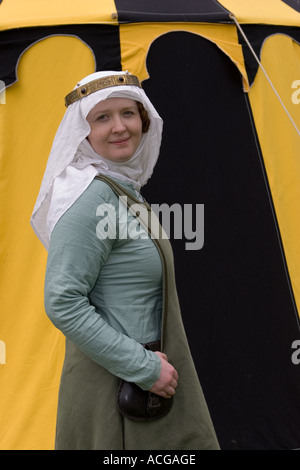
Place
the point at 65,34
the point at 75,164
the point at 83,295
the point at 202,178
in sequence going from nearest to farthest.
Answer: the point at 83,295, the point at 75,164, the point at 65,34, the point at 202,178

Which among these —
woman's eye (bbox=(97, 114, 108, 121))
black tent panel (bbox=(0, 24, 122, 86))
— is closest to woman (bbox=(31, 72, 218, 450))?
woman's eye (bbox=(97, 114, 108, 121))

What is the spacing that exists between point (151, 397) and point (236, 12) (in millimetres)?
1789

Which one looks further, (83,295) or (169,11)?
(169,11)

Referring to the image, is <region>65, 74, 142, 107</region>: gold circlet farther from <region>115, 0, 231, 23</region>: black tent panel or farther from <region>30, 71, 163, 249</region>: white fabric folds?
<region>115, 0, 231, 23</region>: black tent panel

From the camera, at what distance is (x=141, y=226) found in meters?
1.59

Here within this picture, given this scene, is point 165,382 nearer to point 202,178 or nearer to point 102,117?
point 102,117

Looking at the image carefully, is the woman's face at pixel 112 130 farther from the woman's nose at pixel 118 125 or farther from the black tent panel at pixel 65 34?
the black tent panel at pixel 65 34

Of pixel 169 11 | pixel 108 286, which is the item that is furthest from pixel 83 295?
pixel 169 11

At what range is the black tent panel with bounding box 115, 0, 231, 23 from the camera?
2.58 metres

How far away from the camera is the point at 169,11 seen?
264 cm

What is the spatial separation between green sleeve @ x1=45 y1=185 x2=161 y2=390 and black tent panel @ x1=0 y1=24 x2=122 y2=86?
4.09ft

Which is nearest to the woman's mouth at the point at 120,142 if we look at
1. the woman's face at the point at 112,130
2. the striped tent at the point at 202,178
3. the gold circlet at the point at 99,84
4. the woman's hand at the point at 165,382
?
the woman's face at the point at 112,130

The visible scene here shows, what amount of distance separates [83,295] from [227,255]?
1397 millimetres
